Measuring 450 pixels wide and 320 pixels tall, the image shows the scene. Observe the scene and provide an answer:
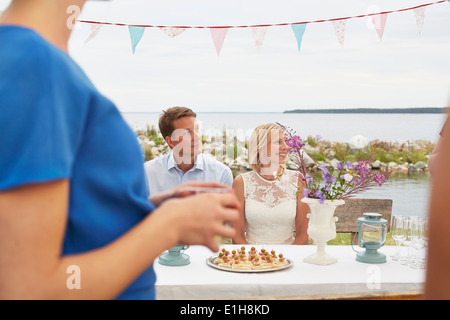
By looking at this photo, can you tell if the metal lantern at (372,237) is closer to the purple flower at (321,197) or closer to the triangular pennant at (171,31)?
the purple flower at (321,197)

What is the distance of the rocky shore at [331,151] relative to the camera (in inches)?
390

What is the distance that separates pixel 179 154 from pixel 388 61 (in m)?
23.1

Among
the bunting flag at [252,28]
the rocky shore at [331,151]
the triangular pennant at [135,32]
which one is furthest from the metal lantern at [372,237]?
the rocky shore at [331,151]

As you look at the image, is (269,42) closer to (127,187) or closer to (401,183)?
(127,187)

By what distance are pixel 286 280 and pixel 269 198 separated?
4.50 feet

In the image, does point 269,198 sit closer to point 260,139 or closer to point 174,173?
point 260,139

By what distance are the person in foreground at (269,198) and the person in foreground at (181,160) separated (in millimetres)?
331

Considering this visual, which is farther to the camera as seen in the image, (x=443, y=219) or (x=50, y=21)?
(x=50, y=21)

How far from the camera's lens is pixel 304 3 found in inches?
218

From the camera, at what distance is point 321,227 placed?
239 cm

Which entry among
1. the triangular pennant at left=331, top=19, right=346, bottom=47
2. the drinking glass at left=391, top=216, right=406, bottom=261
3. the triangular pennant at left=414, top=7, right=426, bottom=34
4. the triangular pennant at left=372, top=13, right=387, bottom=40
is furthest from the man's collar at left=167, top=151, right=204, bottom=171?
the triangular pennant at left=414, top=7, right=426, bottom=34

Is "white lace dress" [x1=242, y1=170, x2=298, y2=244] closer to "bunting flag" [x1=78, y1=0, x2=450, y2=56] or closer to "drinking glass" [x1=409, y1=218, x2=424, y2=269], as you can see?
"drinking glass" [x1=409, y1=218, x2=424, y2=269]

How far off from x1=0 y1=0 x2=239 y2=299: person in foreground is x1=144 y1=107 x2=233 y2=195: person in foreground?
9.81ft
